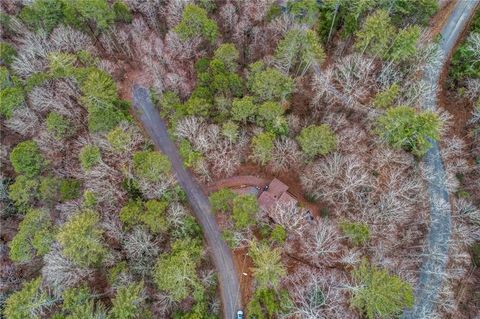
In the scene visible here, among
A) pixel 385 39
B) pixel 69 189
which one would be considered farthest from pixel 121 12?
pixel 385 39

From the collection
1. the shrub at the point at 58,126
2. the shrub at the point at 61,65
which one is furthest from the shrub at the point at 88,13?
the shrub at the point at 58,126

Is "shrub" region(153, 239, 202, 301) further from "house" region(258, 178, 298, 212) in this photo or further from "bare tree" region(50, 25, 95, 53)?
"bare tree" region(50, 25, 95, 53)

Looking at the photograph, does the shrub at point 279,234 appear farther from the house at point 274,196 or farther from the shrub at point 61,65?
the shrub at point 61,65

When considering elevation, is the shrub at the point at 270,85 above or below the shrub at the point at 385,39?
below

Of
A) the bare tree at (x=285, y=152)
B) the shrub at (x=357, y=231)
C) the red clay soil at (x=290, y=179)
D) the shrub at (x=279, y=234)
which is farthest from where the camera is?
the red clay soil at (x=290, y=179)

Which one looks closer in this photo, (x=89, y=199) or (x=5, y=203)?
(x=89, y=199)

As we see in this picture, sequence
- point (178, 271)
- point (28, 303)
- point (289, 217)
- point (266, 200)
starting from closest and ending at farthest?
point (28, 303)
point (178, 271)
point (289, 217)
point (266, 200)

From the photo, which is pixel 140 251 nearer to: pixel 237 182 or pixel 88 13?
pixel 237 182
